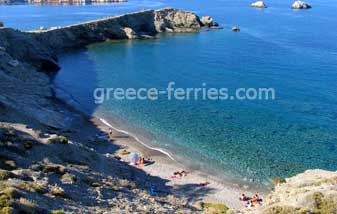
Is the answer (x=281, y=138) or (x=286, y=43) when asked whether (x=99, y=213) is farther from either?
(x=286, y=43)

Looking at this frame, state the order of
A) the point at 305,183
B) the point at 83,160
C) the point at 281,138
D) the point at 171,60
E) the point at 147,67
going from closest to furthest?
the point at 305,183 → the point at 83,160 → the point at 281,138 → the point at 147,67 → the point at 171,60

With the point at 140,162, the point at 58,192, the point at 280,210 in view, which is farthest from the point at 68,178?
the point at 280,210

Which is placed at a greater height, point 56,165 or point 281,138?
point 56,165

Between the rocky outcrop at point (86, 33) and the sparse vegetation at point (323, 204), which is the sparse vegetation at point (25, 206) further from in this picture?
the rocky outcrop at point (86, 33)

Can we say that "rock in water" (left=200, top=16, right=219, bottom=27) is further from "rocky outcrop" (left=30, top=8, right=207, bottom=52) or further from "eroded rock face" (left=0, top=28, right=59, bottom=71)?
"eroded rock face" (left=0, top=28, right=59, bottom=71)

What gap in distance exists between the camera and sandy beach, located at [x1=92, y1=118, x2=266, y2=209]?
137ft

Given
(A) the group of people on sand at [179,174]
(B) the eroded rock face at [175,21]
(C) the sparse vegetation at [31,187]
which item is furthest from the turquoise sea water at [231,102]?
(C) the sparse vegetation at [31,187]

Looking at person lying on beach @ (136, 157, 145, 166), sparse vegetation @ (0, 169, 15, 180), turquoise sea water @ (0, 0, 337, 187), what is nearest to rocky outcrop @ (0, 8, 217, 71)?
turquoise sea water @ (0, 0, 337, 187)

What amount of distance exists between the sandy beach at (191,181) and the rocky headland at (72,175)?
318 millimetres

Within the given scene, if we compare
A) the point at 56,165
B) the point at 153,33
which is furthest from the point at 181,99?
the point at 153,33

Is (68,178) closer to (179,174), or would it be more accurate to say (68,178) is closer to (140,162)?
(179,174)

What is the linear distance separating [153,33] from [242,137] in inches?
3665

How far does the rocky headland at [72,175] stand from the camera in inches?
996

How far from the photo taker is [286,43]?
395ft
